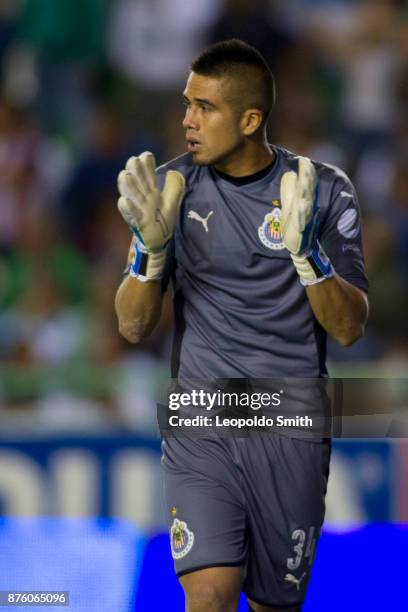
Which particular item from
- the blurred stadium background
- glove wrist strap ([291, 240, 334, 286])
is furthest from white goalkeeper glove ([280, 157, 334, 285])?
the blurred stadium background

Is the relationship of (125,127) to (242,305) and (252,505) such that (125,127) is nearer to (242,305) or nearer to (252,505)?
Result: (242,305)

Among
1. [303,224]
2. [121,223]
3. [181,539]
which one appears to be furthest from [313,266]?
[121,223]

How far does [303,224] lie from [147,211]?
0.45 meters

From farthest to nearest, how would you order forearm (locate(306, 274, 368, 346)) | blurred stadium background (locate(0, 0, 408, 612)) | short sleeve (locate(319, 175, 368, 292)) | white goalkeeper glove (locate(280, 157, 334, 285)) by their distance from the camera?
blurred stadium background (locate(0, 0, 408, 612)) → short sleeve (locate(319, 175, 368, 292)) → forearm (locate(306, 274, 368, 346)) → white goalkeeper glove (locate(280, 157, 334, 285))

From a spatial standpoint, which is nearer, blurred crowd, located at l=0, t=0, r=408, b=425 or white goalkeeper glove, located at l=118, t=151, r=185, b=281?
white goalkeeper glove, located at l=118, t=151, r=185, b=281

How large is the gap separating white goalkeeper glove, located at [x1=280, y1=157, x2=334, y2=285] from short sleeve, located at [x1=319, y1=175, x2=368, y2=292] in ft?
0.78

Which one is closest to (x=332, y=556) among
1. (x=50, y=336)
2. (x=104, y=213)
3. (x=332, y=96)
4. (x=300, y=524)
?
(x=300, y=524)

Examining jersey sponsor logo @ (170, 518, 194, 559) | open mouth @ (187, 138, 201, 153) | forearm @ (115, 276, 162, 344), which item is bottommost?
jersey sponsor logo @ (170, 518, 194, 559)

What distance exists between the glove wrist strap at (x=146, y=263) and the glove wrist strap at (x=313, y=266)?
1.31ft

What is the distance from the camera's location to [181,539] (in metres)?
3.83

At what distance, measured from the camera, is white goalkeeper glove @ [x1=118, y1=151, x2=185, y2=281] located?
3.72 m

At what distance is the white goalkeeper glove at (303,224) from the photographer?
3.66 m

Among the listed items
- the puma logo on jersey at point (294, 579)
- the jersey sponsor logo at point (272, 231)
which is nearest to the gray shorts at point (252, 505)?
the puma logo on jersey at point (294, 579)

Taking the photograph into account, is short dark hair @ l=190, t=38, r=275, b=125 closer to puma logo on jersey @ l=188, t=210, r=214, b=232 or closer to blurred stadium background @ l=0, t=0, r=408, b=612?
puma logo on jersey @ l=188, t=210, r=214, b=232
